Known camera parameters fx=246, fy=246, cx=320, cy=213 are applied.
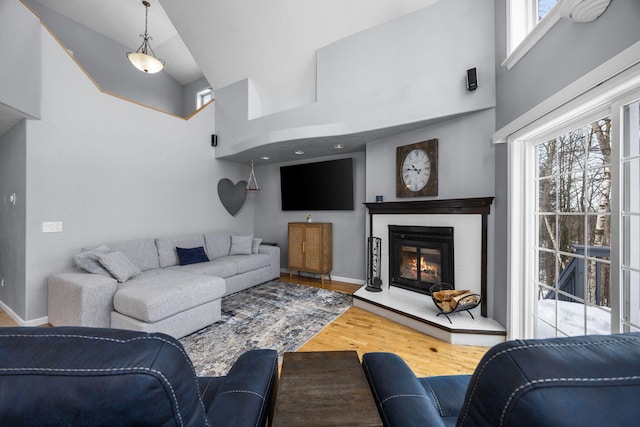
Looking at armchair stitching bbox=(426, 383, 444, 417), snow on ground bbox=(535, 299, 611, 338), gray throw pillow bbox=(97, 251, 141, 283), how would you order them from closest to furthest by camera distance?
1. armchair stitching bbox=(426, 383, 444, 417)
2. snow on ground bbox=(535, 299, 611, 338)
3. gray throw pillow bbox=(97, 251, 141, 283)

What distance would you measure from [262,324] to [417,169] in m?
2.70

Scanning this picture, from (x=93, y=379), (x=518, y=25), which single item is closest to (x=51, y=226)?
(x=93, y=379)

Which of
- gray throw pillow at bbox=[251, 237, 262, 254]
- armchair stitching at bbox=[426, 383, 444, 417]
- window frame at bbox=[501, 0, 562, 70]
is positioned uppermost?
window frame at bbox=[501, 0, 562, 70]

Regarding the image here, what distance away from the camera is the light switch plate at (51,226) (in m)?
2.81

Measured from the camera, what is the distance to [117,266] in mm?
2719

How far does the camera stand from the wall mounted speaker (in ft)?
8.42

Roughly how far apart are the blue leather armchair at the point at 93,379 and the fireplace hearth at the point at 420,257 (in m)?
2.94

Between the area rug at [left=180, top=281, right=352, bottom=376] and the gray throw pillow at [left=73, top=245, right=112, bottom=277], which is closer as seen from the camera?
the area rug at [left=180, top=281, right=352, bottom=376]

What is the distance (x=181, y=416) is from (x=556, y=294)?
259cm

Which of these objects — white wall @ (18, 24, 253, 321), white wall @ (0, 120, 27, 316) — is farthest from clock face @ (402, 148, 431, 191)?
white wall @ (0, 120, 27, 316)

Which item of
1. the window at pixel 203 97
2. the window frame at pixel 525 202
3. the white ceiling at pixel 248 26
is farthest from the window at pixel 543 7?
the window at pixel 203 97

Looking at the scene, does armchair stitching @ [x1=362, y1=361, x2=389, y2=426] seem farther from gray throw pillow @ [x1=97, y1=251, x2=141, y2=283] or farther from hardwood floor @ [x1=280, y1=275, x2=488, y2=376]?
gray throw pillow @ [x1=97, y1=251, x2=141, y2=283]

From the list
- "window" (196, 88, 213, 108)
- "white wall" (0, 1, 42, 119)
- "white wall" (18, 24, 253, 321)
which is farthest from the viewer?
"window" (196, 88, 213, 108)

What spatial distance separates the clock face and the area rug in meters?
1.83
